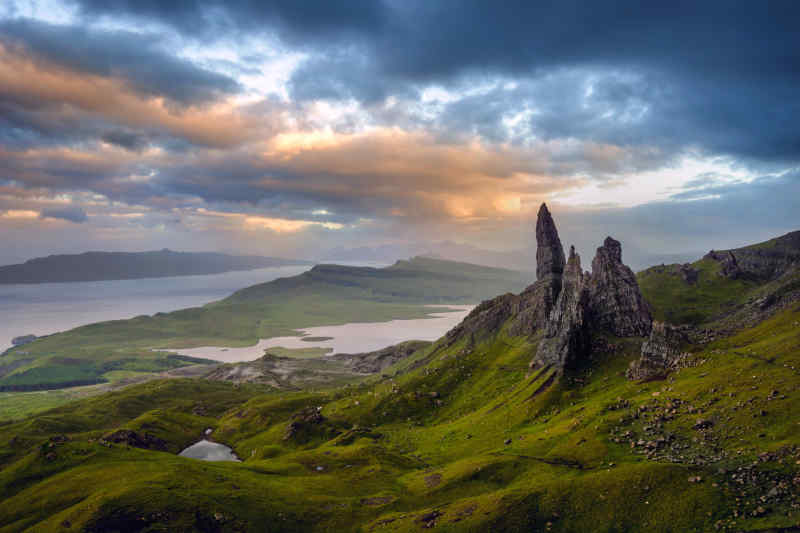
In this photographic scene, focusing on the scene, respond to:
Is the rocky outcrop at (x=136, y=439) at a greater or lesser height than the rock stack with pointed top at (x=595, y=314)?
lesser

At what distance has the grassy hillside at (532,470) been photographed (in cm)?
5362

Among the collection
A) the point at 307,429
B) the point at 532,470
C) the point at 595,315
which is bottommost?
the point at 307,429

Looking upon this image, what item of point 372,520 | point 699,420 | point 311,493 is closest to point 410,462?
point 311,493

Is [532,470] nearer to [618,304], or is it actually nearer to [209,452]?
[618,304]

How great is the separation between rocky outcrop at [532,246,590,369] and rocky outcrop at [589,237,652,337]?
12.7ft

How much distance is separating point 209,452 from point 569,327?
118 m

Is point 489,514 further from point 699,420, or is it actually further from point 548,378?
point 548,378

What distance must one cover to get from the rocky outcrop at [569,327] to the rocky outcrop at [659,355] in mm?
17015

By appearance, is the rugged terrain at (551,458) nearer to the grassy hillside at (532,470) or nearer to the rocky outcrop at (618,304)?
the grassy hillside at (532,470)

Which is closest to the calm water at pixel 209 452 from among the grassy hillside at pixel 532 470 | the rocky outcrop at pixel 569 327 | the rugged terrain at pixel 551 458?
the rugged terrain at pixel 551 458

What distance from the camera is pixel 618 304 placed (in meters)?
128

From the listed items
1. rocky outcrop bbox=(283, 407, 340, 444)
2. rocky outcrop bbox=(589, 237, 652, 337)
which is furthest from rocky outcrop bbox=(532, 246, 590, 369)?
rocky outcrop bbox=(283, 407, 340, 444)

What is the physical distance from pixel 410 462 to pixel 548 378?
4095 cm

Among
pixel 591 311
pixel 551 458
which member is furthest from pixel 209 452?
pixel 591 311
